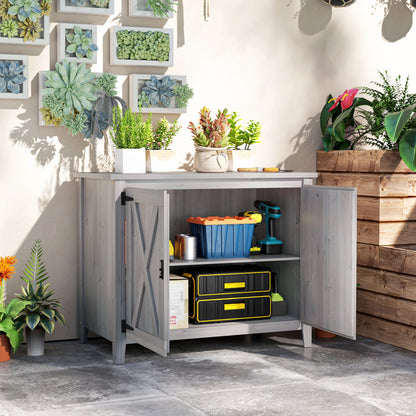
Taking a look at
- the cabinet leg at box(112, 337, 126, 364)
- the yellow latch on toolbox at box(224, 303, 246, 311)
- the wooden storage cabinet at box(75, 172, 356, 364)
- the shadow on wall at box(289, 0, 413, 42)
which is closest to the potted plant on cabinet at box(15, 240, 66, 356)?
the wooden storage cabinet at box(75, 172, 356, 364)

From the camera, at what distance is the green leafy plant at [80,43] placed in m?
4.29

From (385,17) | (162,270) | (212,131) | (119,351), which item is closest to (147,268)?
(162,270)

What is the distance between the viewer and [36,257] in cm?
432

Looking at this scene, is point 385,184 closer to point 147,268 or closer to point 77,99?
point 147,268

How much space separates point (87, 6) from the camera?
4.30m

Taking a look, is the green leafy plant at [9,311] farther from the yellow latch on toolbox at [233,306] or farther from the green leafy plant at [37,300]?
the yellow latch on toolbox at [233,306]

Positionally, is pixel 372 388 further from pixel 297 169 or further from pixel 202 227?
pixel 297 169

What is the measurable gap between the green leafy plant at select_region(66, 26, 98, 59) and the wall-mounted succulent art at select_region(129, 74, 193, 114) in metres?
0.28

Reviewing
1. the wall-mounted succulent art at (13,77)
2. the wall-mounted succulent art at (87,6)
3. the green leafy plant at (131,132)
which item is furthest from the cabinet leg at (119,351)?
the wall-mounted succulent art at (87,6)

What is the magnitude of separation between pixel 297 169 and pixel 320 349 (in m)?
1.24

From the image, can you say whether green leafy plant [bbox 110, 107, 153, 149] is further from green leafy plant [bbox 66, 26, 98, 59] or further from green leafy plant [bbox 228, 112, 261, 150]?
green leafy plant [bbox 228, 112, 261, 150]

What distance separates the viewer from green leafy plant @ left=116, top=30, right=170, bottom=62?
4387 mm

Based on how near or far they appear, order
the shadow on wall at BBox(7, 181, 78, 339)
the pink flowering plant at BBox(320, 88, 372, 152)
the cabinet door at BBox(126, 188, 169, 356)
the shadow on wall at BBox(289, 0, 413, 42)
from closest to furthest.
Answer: the cabinet door at BBox(126, 188, 169, 356) → the shadow on wall at BBox(7, 181, 78, 339) → the pink flowering plant at BBox(320, 88, 372, 152) → the shadow on wall at BBox(289, 0, 413, 42)

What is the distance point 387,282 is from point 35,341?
6.46 ft
